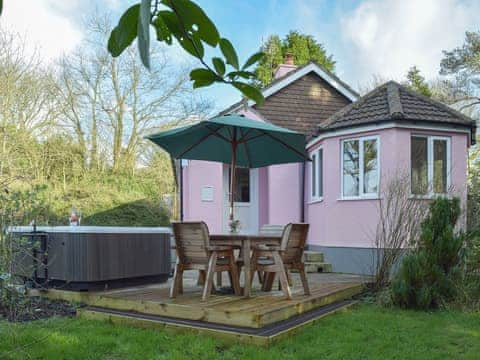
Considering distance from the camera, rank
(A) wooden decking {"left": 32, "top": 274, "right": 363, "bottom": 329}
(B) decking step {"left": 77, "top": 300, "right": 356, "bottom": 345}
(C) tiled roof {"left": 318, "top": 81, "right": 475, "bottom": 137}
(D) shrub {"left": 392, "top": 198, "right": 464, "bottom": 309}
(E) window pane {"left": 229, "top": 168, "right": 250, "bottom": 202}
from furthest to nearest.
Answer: (E) window pane {"left": 229, "top": 168, "right": 250, "bottom": 202} → (C) tiled roof {"left": 318, "top": 81, "right": 475, "bottom": 137} → (D) shrub {"left": 392, "top": 198, "right": 464, "bottom": 309} → (A) wooden decking {"left": 32, "top": 274, "right": 363, "bottom": 329} → (B) decking step {"left": 77, "top": 300, "right": 356, "bottom": 345}

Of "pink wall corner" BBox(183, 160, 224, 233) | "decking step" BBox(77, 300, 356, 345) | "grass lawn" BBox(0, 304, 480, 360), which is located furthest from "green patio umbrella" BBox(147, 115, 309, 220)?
"pink wall corner" BBox(183, 160, 224, 233)

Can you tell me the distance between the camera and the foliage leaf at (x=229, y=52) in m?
0.96

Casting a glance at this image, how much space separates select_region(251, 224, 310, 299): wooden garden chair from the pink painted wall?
11.7 feet

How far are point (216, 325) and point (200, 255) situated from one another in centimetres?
101

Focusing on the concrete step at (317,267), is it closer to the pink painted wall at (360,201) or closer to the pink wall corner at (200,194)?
the pink painted wall at (360,201)

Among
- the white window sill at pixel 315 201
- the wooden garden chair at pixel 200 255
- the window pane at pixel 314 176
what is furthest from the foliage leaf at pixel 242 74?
the window pane at pixel 314 176

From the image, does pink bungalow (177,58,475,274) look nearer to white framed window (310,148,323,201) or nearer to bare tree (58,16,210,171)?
white framed window (310,148,323,201)

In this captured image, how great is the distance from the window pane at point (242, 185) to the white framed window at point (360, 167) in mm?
3515

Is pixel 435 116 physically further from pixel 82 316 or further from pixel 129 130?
pixel 129 130

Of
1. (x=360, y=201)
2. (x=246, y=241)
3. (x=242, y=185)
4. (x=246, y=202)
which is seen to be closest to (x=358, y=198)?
(x=360, y=201)

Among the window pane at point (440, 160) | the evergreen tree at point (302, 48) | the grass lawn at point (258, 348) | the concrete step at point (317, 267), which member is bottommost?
the concrete step at point (317, 267)

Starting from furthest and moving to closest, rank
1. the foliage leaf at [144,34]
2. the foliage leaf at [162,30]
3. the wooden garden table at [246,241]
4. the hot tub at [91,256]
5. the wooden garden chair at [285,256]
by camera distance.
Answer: the hot tub at [91,256]
the wooden garden table at [246,241]
the wooden garden chair at [285,256]
the foliage leaf at [162,30]
the foliage leaf at [144,34]

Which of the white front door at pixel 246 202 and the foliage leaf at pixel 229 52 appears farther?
the white front door at pixel 246 202

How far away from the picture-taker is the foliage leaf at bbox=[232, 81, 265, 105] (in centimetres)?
100
